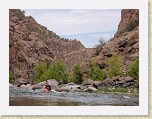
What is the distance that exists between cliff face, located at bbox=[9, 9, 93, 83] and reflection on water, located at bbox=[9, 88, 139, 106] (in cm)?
52

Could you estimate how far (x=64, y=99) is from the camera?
5.49 metres

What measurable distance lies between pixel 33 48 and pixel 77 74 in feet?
4.43

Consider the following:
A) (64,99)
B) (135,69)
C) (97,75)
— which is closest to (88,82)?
(97,75)

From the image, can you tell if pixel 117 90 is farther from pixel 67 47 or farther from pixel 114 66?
pixel 67 47

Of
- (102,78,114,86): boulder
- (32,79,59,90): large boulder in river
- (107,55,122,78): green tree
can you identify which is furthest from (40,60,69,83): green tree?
(107,55,122,78): green tree

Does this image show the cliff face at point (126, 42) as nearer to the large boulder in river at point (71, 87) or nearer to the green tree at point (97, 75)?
the green tree at point (97, 75)

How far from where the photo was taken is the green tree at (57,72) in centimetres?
635

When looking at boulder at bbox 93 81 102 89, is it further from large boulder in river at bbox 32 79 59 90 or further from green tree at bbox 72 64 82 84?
large boulder in river at bbox 32 79 59 90

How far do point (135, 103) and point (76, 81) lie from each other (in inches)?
83.1

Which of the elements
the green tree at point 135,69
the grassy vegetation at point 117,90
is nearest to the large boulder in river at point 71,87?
the grassy vegetation at point 117,90

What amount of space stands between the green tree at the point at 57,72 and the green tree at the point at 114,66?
97 cm

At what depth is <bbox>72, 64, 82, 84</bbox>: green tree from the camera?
645 cm

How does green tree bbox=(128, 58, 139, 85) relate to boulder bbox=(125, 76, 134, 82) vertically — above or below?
above
